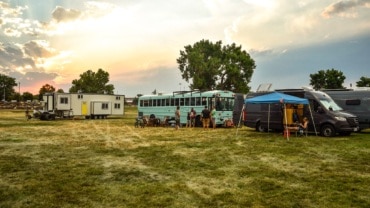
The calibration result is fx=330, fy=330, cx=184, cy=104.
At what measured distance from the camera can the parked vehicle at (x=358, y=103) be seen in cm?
2078

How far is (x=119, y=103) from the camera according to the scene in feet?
154

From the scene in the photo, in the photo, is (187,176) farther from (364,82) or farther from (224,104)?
(364,82)

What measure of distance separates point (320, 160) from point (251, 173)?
11.0ft

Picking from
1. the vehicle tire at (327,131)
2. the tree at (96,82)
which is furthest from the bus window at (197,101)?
the tree at (96,82)

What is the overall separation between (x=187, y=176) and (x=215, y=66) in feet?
172

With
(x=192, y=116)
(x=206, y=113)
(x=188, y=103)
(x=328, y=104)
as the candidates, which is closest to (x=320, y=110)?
(x=328, y=104)

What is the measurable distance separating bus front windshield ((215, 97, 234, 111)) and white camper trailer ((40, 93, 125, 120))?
73.8 feet

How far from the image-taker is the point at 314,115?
758 inches

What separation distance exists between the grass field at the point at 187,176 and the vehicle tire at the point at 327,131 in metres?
4.32

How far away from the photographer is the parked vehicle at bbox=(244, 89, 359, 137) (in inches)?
725

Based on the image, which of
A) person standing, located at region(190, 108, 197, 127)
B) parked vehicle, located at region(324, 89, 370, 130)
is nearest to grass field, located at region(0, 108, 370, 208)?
parked vehicle, located at region(324, 89, 370, 130)

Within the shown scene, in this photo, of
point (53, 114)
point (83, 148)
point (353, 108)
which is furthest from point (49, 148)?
point (53, 114)

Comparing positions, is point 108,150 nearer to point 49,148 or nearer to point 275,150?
point 49,148

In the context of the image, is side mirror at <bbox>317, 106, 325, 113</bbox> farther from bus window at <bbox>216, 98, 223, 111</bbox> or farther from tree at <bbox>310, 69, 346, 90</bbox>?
tree at <bbox>310, 69, 346, 90</bbox>
